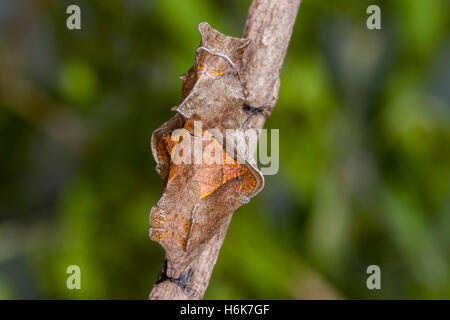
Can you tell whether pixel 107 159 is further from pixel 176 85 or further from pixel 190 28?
pixel 190 28

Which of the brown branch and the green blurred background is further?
the green blurred background

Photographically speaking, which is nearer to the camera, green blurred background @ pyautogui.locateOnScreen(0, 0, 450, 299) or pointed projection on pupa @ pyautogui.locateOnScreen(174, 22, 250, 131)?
pointed projection on pupa @ pyautogui.locateOnScreen(174, 22, 250, 131)

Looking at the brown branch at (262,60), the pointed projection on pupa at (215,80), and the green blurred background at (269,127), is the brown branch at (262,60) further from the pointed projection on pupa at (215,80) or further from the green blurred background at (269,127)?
the green blurred background at (269,127)

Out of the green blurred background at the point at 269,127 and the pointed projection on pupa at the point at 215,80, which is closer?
the pointed projection on pupa at the point at 215,80

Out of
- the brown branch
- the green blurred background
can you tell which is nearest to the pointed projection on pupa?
the brown branch

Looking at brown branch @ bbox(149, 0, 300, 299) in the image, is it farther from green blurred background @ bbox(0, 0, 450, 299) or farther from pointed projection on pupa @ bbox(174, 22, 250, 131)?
green blurred background @ bbox(0, 0, 450, 299)

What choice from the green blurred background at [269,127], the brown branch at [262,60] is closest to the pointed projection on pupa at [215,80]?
the brown branch at [262,60]
